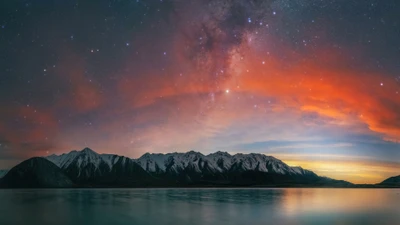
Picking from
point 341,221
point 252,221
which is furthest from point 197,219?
point 341,221

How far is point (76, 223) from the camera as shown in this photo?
4269 centimetres

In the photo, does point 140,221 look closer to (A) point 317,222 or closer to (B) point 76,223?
(B) point 76,223

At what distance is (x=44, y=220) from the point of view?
46594 mm

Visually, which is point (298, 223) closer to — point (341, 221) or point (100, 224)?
point (341, 221)

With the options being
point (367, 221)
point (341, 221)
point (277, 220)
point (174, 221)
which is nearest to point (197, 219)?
point (174, 221)

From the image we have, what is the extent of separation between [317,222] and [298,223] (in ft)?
9.38

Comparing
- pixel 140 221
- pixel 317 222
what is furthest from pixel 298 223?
pixel 140 221

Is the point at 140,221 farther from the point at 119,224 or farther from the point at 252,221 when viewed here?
the point at 252,221

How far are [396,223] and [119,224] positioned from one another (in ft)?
110

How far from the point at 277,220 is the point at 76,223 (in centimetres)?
2527

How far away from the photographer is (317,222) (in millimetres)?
45656

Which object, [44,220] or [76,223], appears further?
[44,220]

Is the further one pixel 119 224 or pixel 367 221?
pixel 367 221

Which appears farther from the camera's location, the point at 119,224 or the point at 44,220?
the point at 44,220
